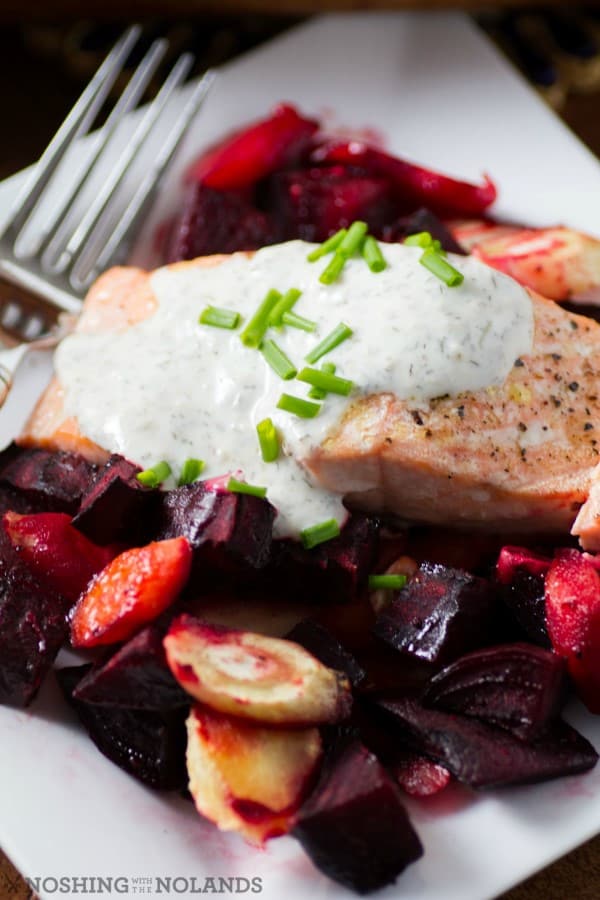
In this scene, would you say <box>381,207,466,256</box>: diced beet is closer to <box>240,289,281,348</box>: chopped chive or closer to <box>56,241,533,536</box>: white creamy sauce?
<box>56,241,533,536</box>: white creamy sauce

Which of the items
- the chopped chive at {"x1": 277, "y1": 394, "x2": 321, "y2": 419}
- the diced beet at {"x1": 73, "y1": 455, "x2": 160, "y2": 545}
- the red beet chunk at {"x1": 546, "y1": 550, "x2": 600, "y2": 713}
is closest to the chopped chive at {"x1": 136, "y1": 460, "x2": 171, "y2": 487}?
the diced beet at {"x1": 73, "y1": 455, "x2": 160, "y2": 545}

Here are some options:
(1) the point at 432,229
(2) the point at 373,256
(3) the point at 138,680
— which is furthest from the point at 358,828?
(1) the point at 432,229

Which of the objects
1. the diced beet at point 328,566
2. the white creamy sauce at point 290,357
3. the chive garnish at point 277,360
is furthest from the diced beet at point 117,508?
the chive garnish at point 277,360

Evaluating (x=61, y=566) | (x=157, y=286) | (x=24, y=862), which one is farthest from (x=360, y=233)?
(x=24, y=862)

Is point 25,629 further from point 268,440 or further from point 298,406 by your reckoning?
point 298,406

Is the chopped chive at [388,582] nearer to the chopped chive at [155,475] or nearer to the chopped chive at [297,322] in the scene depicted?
the chopped chive at [155,475]

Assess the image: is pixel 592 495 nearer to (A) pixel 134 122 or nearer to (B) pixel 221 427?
(B) pixel 221 427

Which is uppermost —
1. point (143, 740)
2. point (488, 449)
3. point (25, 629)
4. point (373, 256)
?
Result: point (373, 256)

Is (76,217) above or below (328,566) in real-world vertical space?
above
